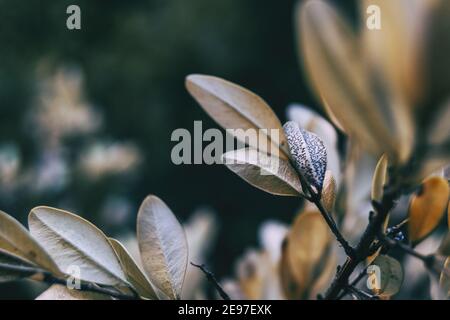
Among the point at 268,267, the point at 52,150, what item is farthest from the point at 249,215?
the point at 268,267

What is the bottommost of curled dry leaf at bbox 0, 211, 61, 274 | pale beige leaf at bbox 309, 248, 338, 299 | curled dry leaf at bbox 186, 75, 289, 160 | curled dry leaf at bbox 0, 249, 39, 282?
pale beige leaf at bbox 309, 248, 338, 299

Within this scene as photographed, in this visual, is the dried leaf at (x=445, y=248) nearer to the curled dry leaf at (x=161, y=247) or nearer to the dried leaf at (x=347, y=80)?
the dried leaf at (x=347, y=80)

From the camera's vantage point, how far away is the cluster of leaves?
427 millimetres

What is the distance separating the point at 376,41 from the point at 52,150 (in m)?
1.64

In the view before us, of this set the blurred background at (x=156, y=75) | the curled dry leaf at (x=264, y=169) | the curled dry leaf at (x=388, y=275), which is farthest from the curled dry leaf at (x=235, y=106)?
the blurred background at (x=156, y=75)

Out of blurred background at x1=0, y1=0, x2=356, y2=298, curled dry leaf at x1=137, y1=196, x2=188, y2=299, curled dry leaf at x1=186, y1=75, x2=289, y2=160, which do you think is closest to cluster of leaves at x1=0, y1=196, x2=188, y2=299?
curled dry leaf at x1=137, y1=196, x2=188, y2=299

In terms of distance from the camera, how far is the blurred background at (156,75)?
210 cm

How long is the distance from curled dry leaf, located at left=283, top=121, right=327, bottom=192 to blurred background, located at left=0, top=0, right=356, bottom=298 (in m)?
1.50

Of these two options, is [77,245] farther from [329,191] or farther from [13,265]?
[329,191]

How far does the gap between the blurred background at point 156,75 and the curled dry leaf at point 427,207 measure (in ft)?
5.23

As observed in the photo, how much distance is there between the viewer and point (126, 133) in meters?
2.60

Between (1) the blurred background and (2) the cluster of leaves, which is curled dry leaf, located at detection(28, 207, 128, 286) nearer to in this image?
(2) the cluster of leaves

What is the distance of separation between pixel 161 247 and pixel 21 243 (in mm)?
121
